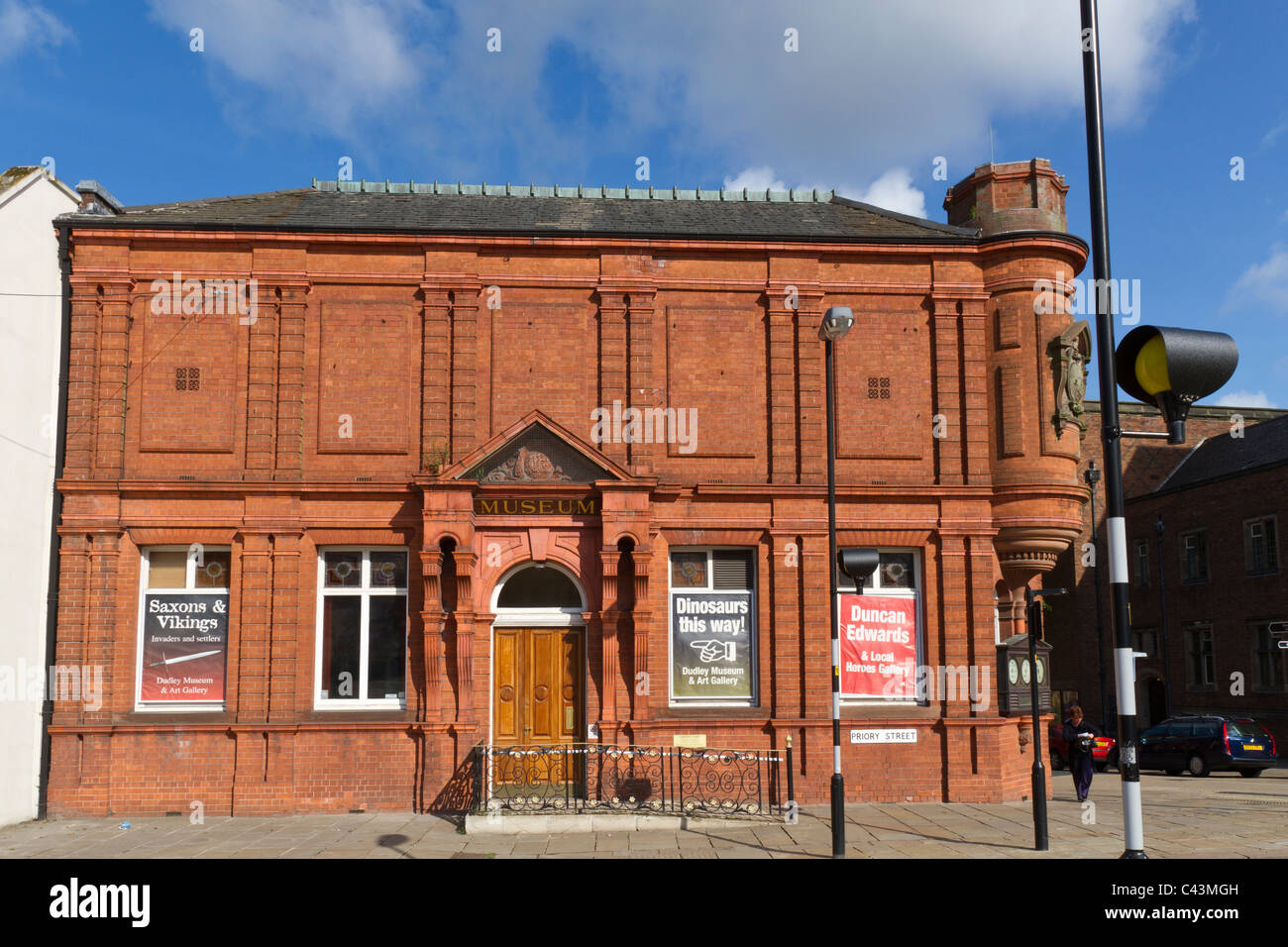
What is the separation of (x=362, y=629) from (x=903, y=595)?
9152 millimetres

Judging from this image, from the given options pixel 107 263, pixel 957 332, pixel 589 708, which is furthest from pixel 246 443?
pixel 957 332

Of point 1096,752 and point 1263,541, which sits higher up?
point 1263,541

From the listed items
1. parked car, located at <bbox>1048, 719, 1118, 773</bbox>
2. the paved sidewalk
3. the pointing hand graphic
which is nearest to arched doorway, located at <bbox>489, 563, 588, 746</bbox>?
the pointing hand graphic

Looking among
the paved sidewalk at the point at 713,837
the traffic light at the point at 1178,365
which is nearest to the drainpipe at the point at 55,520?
the paved sidewalk at the point at 713,837

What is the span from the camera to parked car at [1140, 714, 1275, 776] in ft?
88.1

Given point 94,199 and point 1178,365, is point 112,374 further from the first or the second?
point 1178,365

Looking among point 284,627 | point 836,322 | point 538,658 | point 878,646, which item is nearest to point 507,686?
point 538,658

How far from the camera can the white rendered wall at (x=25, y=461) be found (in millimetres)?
15602

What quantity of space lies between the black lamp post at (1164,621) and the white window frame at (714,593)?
89.1 ft

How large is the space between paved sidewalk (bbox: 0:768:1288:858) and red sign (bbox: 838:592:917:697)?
6.40 ft

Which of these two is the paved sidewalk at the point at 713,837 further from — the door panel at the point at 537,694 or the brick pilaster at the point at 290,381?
the brick pilaster at the point at 290,381

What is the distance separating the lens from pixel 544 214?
19.2 meters
